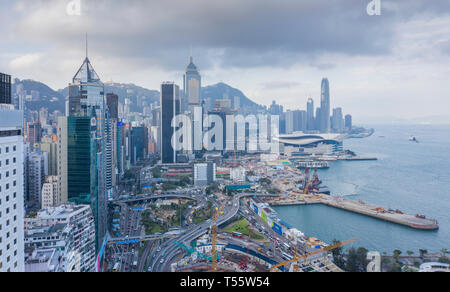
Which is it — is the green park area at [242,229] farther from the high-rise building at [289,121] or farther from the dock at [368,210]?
the high-rise building at [289,121]

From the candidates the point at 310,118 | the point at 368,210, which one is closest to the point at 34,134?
the point at 368,210

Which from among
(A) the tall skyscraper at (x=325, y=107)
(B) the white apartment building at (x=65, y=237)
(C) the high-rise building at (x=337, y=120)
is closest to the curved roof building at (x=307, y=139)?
(A) the tall skyscraper at (x=325, y=107)

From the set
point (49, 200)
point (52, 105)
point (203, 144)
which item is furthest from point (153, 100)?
point (49, 200)

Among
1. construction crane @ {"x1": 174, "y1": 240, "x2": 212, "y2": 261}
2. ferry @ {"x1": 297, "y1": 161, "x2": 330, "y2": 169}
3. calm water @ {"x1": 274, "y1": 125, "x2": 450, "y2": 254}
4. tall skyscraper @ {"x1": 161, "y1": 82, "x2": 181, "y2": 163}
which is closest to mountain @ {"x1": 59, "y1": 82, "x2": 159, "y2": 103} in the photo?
tall skyscraper @ {"x1": 161, "y1": 82, "x2": 181, "y2": 163}

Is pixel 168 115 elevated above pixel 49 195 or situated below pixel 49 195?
above

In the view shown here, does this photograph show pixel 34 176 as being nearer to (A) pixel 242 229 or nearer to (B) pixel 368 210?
(A) pixel 242 229
